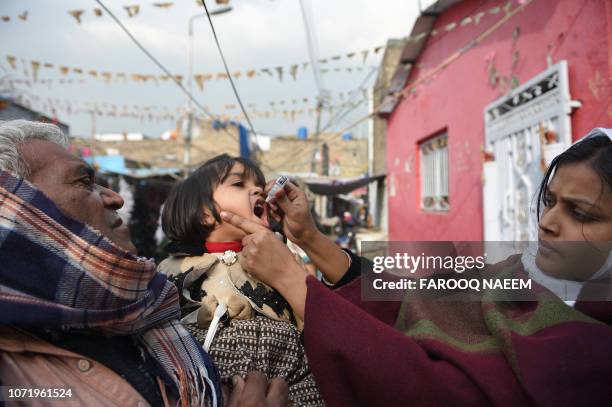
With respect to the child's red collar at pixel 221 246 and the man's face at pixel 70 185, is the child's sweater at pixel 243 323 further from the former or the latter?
the man's face at pixel 70 185

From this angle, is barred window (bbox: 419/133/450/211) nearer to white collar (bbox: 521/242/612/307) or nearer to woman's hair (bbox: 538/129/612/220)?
woman's hair (bbox: 538/129/612/220)

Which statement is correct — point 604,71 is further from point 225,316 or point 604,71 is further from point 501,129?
point 225,316

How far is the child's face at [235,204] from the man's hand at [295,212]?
13 centimetres

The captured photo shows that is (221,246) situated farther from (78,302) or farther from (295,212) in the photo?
(78,302)

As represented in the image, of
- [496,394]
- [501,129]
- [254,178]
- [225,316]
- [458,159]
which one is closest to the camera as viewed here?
[496,394]

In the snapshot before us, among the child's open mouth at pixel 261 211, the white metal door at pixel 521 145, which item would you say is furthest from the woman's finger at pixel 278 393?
the white metal door at pixel 521 145

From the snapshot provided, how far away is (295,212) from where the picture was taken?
1.48 metres

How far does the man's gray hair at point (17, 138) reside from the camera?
36.1 inches

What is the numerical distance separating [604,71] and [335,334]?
359 cm

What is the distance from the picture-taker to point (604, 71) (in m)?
3.23

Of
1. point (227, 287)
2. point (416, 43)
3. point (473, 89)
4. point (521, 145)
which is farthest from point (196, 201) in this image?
point (416, 43)

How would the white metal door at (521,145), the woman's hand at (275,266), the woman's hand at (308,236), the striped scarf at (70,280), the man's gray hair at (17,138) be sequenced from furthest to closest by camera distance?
the white metal door at (521,145) → the woman's hand at (308,236) → the woman's hand at (275,266) → the man's gray hair at (17,138) → the striped scarf at (70,280)

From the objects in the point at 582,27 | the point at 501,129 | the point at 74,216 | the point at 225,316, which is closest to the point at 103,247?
the point at 74,216

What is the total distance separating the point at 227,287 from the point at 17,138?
0.78 meters
